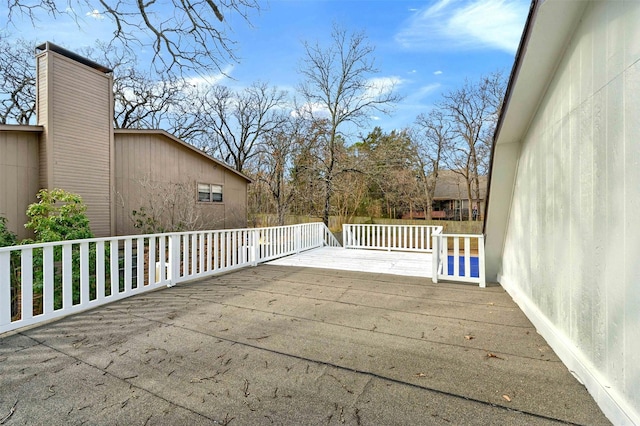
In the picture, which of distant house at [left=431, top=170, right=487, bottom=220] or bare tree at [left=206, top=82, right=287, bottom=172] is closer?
bare tree at [left=206, top=82, right=287, bottom=172]

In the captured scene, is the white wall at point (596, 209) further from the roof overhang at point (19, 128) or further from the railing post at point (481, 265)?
the roof overhang at point (19, 128)

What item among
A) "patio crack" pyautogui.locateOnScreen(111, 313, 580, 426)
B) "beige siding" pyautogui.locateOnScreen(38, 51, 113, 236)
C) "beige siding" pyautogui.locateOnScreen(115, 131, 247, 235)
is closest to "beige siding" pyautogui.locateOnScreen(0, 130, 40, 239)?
"beige siding" pyautogui.locateOnScreen(38, 51, 113, 236)

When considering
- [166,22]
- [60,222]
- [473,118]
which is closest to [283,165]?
[60,222]

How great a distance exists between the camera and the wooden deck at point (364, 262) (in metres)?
5.94

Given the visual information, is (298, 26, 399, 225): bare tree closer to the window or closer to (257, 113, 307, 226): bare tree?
(257, 113, 307, 226): bare tree

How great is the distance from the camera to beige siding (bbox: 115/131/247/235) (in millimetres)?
8930

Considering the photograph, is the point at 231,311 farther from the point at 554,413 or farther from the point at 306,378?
the point at 554,413

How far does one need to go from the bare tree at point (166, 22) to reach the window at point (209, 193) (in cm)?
618

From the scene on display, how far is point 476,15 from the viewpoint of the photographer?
273 inches

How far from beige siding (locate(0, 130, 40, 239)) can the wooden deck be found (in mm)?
5836

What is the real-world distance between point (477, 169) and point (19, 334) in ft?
67.9

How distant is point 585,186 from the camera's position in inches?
84.3

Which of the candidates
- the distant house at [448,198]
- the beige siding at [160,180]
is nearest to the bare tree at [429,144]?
the distant house at [448,198]

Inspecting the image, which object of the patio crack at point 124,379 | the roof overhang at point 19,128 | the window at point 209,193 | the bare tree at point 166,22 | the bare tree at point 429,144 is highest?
the bare tree at point 429,144
